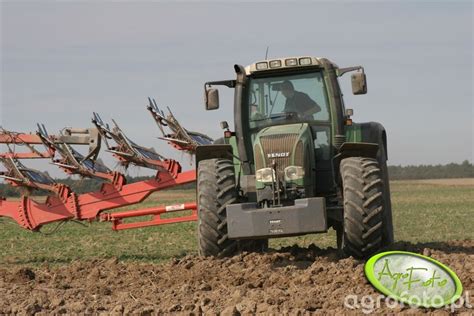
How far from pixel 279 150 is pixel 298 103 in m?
1.04

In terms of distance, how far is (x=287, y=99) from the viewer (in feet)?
33.2

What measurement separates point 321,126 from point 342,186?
2.80 feet

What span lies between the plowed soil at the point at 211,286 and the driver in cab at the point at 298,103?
5.65ft

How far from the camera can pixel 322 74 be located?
1014cm

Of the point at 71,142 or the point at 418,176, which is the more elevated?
the point at 71,142

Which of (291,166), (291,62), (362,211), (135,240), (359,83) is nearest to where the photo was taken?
(362,211)

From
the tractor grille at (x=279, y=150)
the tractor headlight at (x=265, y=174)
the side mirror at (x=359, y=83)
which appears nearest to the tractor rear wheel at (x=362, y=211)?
the tractor grille at (x=279, y=150)

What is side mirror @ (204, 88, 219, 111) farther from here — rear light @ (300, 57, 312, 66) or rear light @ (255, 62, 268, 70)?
rear light @ (300, 57, 312, 66)

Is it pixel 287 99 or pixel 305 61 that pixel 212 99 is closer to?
pixel 287 99

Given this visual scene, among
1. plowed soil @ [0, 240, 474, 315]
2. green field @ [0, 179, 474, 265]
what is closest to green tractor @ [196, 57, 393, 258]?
plowed soil @ [0, 240, 474, 315]

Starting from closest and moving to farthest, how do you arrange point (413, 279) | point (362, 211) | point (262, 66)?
1. point (413, 279)
2. point (362, 211)
3. point (262, 66)

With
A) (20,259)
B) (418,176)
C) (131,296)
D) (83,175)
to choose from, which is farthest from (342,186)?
(418,176)

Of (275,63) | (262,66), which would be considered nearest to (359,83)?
(275,63)

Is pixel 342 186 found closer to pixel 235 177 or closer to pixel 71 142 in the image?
pixel 235 177
